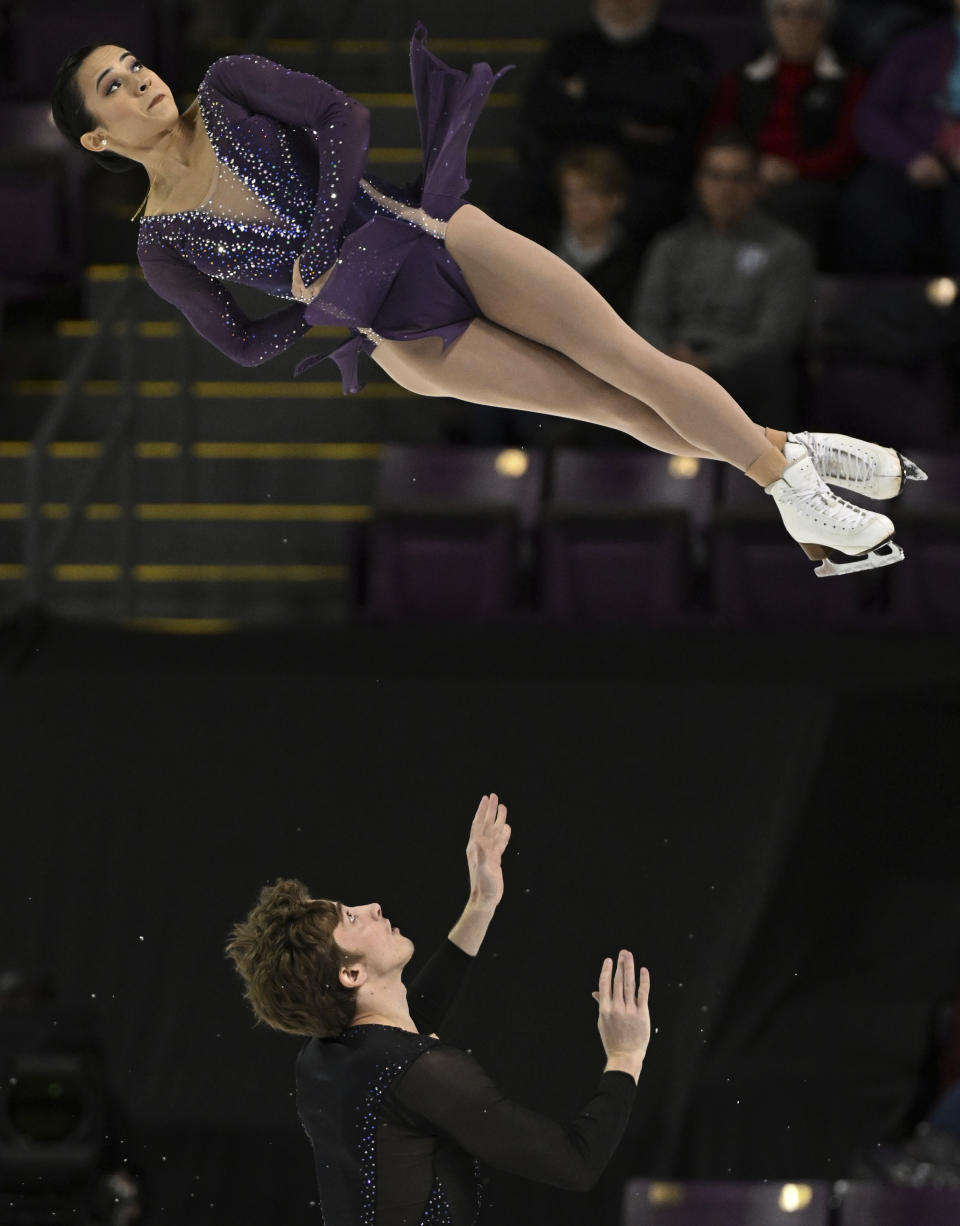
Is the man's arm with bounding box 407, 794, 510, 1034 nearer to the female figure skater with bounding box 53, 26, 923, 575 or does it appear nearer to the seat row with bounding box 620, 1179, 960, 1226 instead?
the female figure skater with bounding box 53, 26, 923, 575

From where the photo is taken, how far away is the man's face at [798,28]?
22.4 feet

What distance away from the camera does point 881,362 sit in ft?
21.5

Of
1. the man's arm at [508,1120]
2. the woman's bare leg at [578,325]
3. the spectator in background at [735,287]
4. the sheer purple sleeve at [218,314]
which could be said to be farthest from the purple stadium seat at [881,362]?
the man's arm at [508,1120]

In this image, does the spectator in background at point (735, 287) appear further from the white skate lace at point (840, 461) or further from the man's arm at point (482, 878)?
the man's arm at point (482, 878)

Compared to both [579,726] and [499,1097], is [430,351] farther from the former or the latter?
[579,726]

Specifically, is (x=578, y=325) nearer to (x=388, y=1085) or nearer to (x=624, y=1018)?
(x=624, y=1018)

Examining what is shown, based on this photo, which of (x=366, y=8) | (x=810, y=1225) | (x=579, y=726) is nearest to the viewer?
(x=810, y=1225)

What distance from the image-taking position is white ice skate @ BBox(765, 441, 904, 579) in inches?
157

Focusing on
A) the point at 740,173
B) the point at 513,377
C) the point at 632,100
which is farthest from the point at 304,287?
the point at 632,100

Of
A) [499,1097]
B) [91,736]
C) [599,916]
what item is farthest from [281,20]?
[499,1097]

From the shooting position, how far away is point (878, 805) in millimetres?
5578

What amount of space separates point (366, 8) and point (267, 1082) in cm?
412

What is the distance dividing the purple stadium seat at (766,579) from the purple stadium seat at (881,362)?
1.92 feet

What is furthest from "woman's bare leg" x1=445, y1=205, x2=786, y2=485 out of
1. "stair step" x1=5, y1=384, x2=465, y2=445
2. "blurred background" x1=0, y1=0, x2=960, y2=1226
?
"stair step" x1=5, y1=384, x2=465, y2=445
